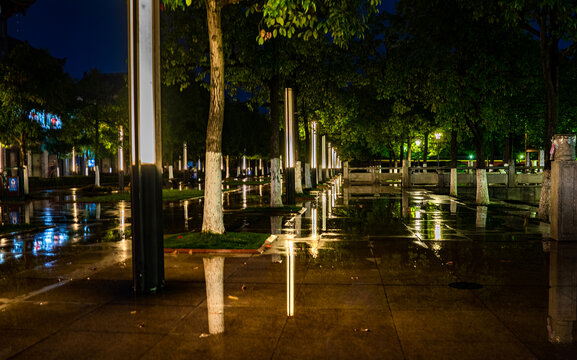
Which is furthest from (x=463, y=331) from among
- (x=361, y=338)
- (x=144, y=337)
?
(x=144, y=337)

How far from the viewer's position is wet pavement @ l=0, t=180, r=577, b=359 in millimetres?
5223

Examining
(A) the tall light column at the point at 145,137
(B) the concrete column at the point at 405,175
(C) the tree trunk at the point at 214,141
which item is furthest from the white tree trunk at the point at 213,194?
(B) the concrete column at the point at 405,175

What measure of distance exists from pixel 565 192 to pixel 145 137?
10742 millimetres

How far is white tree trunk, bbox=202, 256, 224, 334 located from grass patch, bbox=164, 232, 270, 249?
914mm

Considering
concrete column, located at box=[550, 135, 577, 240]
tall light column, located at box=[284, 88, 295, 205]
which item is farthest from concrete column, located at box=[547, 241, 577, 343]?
tall light column, located at box=[284, 88, 295, 205]

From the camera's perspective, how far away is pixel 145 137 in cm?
736

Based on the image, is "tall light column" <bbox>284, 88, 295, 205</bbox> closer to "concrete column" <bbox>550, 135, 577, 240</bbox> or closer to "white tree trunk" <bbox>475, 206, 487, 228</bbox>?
"white tree trunk" <bbox>475, 206, 487, 228</bbox>

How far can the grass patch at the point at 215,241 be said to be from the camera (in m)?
11.4

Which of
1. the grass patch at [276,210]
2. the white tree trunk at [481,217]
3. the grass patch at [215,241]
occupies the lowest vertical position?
the white tree trunk at [481,217]

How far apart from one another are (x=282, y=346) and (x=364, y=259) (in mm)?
5281

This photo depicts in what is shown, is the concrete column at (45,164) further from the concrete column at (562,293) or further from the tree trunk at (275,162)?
the concrete column at (562,293)

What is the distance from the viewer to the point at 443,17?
22344 mm

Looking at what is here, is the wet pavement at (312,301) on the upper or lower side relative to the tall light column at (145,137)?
lower

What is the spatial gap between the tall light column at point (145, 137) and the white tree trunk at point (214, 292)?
3.31 feet
